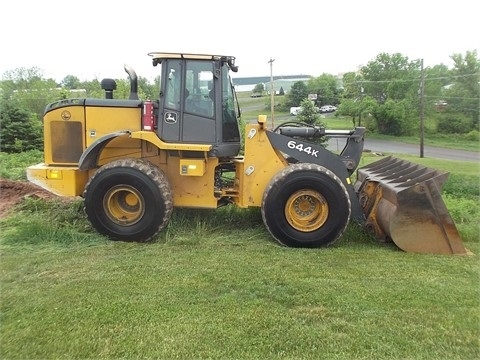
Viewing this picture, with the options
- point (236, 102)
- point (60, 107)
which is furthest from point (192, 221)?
point (60, 107)

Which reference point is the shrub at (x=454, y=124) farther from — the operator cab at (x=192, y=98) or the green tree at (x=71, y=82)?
the operator cab at (x=192, y=98)

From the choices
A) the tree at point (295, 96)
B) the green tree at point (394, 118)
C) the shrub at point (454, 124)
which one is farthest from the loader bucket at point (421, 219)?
the shrub at point (454, 124)

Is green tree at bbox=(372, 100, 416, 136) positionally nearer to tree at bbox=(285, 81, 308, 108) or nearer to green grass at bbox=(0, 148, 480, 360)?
tree at bbox=(285, 81, 308, 108)

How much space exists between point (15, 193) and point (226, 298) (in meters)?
5.83

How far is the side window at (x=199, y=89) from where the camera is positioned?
6465 millimetres

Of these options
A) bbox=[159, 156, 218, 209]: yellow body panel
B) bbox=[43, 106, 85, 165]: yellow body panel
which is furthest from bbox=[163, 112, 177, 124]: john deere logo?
bbox=[43, 106, 85, 165]: yellow body panel

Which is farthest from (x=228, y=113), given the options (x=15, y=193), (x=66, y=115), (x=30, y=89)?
(x=30, y=89)

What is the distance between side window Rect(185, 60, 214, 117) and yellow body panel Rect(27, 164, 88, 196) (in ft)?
6.33

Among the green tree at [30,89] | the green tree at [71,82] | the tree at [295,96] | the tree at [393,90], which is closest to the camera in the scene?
the green tree at [30,89]

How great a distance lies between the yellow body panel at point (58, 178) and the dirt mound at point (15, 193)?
125 centimetres

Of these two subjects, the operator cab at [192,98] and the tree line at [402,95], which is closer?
the operator cab at [192,98]

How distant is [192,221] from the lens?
693 centimetres

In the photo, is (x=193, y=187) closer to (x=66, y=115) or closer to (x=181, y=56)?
(x=181, y=56)

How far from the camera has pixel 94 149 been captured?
642 centimetres
